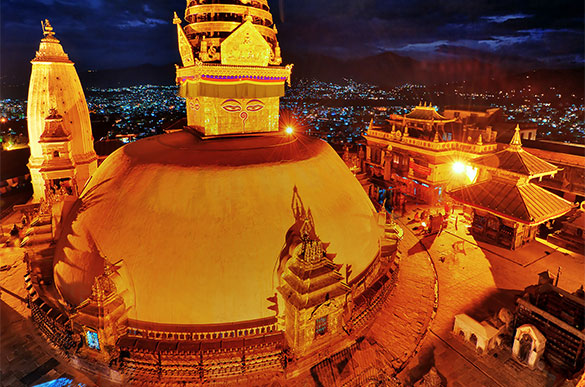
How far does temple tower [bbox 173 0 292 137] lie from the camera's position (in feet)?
40.4

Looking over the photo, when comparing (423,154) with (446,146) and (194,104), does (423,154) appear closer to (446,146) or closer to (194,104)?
(446,146)

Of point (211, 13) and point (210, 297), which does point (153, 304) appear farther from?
point (211, 13)

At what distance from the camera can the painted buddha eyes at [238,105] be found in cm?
1277

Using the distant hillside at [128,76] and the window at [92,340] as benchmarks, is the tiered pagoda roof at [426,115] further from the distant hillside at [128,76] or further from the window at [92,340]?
the distant hillside at [128,76]

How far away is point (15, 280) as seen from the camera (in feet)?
45.9

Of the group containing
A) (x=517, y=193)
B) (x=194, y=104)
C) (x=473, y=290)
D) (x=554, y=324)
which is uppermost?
(x=194, y=104)

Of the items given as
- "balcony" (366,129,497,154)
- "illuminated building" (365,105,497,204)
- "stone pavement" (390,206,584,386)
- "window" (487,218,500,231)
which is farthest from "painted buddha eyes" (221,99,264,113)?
"balcony" (366,129,497,154)

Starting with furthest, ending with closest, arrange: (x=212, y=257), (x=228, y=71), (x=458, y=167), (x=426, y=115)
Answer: (x=426, y=115)
(x=458, y=167)
(x=228, y=71)
(x=212, y=257)

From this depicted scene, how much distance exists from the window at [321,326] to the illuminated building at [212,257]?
41mm

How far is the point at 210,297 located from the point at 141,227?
3.00 meters

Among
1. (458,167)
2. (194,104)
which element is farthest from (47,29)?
(458,167)

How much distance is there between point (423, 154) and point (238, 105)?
774 inches

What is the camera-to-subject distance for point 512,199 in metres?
18.7

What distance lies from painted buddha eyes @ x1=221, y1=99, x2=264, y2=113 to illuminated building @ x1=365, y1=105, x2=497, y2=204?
16.0 m
